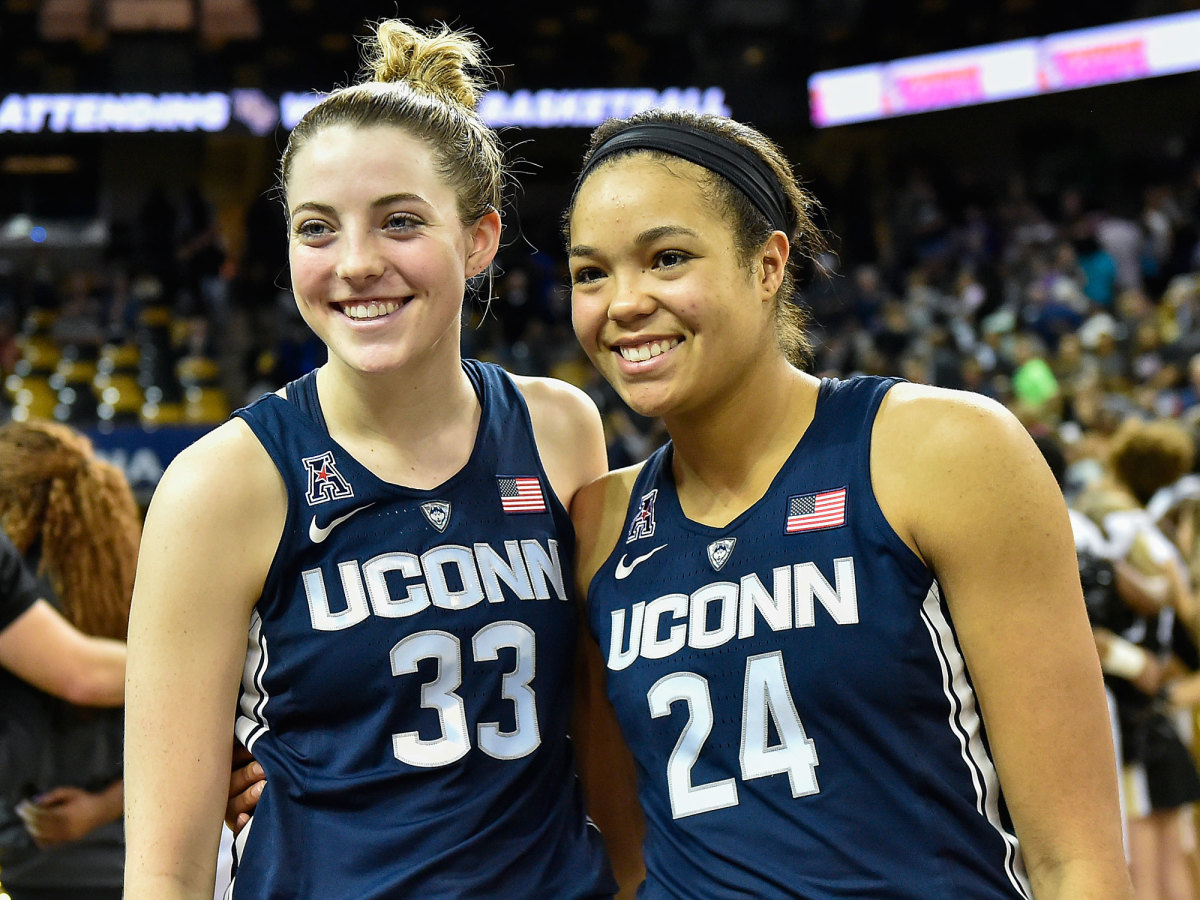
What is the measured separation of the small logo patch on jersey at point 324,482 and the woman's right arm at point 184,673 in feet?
0.34

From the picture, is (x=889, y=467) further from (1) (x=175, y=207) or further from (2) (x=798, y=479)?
(1) (x=175, y=207)

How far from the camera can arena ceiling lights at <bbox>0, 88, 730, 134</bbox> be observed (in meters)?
15.6

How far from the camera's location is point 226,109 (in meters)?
15.6

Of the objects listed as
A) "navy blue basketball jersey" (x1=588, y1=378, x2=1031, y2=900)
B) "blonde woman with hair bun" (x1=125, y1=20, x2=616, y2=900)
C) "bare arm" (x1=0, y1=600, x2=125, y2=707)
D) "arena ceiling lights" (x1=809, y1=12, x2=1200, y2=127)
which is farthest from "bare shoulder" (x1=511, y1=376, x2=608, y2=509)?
"arena ceiling lights" (x1=809, y1=12, x2=1200, y2=127)

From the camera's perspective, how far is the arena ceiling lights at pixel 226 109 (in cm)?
1556

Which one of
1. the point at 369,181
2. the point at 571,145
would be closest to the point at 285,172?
the point at 369,181

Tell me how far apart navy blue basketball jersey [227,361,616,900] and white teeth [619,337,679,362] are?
1.14 feet

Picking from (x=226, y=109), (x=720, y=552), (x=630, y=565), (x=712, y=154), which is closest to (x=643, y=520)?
(x=630, y=565)

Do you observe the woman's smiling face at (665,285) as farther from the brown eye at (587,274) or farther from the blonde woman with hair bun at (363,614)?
the blonde woman with hair bun at (363,614)

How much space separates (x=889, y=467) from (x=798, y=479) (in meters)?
0.13

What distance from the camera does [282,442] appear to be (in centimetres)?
182

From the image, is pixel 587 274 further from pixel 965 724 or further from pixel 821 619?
pixel 965 724

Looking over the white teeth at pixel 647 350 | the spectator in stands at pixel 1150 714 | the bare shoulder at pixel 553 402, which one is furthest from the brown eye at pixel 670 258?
the spectator in stands at pixel 1150 714

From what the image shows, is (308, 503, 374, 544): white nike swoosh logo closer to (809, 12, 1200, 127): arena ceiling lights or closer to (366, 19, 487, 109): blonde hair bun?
(366, 19, 487, 109): blonde hair bun
